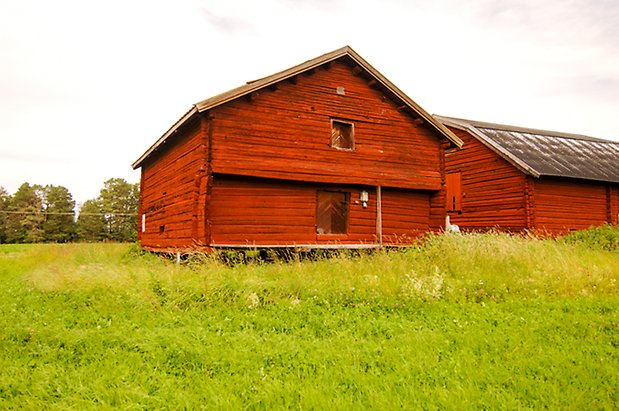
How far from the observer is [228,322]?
7.00m

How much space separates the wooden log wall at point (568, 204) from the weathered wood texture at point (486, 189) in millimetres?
896

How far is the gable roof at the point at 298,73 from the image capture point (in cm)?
1354

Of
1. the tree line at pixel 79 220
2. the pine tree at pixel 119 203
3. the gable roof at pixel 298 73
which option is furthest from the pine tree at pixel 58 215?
the gable roof at pixel 298 73

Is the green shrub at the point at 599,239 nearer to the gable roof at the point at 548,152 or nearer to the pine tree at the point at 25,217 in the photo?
the gable roof at the point at 548,152

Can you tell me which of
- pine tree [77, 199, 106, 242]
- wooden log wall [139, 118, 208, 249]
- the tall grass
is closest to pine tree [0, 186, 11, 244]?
pine tree [77, 199, 106, 242]

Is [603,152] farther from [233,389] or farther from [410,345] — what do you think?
[233,389]

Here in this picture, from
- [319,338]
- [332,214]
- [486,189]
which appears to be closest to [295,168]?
[332,214]

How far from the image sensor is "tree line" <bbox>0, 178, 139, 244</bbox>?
57.4 m

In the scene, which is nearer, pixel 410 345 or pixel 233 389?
pixel 233 389

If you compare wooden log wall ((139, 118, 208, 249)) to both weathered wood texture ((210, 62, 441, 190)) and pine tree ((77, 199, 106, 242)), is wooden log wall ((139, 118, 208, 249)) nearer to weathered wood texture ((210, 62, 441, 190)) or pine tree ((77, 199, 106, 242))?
weathered wood texture ((210, 62, 441, 190))

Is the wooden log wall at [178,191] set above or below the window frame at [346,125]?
below

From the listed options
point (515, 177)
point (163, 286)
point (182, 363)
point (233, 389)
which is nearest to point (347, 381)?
point (233, 389)

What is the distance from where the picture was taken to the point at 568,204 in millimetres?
21781

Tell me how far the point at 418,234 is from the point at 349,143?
14.8 ft
